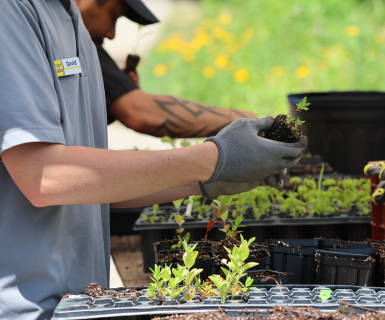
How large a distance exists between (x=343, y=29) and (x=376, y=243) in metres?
5.29

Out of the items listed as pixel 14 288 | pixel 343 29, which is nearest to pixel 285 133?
pixel 14 288

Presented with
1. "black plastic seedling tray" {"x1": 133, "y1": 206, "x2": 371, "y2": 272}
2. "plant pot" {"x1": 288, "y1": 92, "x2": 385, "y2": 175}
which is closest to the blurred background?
"plant pot" {"x1": 288, "y1": 92, "x2": 385, "y2": 175}

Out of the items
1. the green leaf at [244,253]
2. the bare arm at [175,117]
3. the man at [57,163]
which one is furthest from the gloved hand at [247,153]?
the bare arm at [175,117]

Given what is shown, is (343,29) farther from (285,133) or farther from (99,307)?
(99,307)

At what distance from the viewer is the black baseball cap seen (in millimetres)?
1942

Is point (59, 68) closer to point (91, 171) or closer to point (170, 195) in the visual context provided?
point (91, 171)

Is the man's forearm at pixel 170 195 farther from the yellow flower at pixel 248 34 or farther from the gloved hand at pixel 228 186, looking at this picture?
the yellow flower at pixel 248 34

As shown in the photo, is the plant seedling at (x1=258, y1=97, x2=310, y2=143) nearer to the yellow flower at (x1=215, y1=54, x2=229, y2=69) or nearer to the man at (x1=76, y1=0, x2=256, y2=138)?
the man at (x1=76, y1=0, x2=256, y2=138)

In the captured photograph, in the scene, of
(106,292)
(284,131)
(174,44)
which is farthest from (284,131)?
(174,44)

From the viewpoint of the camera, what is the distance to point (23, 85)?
851mm

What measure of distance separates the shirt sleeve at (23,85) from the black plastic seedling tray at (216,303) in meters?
0.34

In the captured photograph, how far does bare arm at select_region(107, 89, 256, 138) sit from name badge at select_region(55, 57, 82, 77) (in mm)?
1395

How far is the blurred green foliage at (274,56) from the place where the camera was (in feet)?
17.6

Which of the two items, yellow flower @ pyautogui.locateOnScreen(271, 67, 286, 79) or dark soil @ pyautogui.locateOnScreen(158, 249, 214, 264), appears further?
yellow flower @ pyautogui.locateOnScreen(271, 67, 286, 79)
